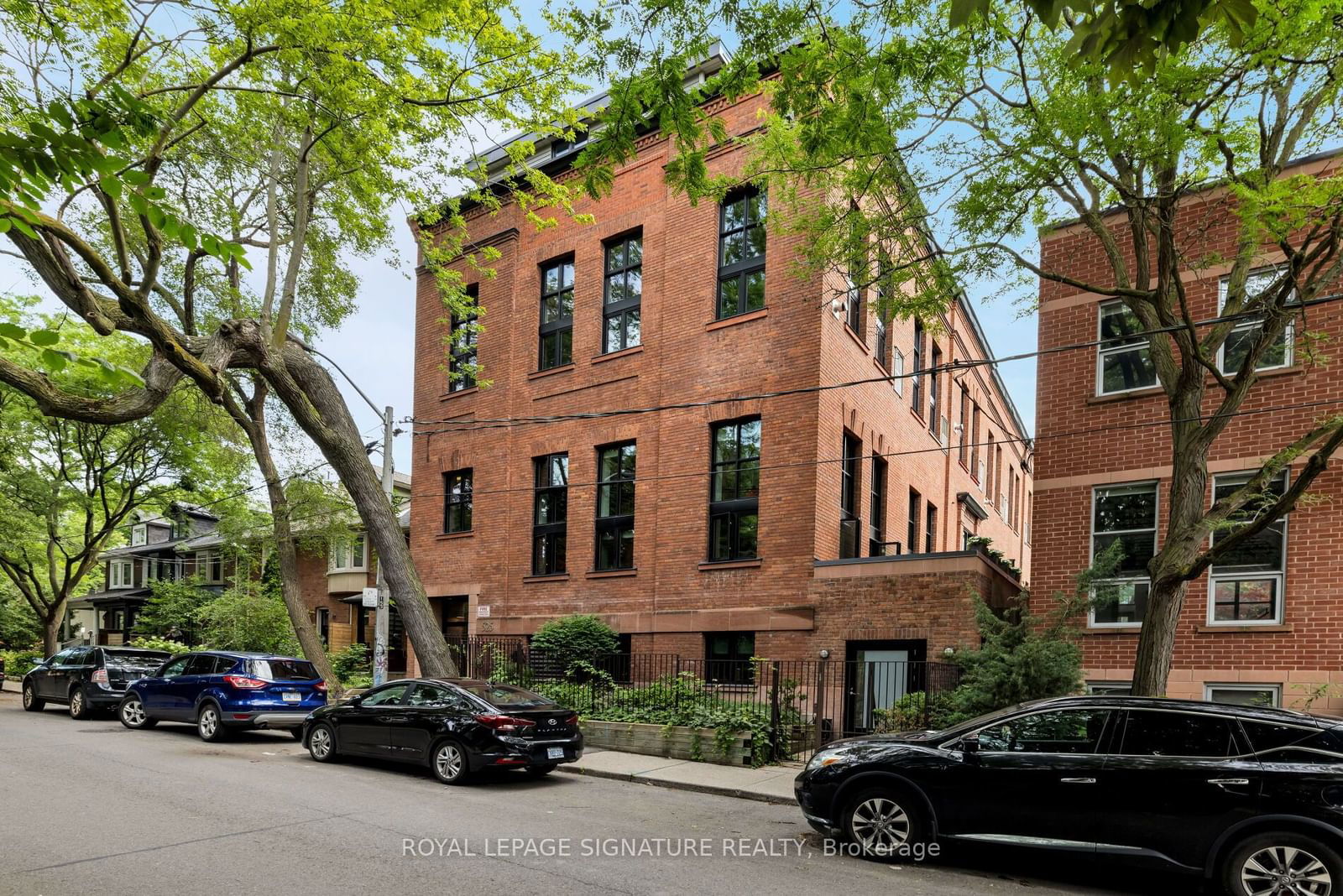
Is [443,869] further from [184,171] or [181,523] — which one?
[181,523]

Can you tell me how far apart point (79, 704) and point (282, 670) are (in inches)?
265

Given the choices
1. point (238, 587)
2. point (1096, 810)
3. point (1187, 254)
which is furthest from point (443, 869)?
point (238, 587)

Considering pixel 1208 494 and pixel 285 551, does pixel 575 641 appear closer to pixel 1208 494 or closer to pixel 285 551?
pixel 285 551

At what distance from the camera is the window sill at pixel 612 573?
727 inches

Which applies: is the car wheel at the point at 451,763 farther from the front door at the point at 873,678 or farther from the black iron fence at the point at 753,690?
the front door at the point at 873,678

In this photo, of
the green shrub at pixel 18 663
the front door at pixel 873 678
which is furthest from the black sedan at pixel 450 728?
the green shrub at pixel 18 663

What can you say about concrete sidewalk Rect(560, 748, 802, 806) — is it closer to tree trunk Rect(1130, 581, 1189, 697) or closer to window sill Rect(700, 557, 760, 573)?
tree trunk Rect(1130, 581, 1189, 697)

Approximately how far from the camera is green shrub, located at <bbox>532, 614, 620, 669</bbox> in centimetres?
1759

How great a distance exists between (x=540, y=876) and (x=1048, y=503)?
11165 mm

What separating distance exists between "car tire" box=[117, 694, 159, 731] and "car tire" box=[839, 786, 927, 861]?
14546 millimetres

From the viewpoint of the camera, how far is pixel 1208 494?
13438mm

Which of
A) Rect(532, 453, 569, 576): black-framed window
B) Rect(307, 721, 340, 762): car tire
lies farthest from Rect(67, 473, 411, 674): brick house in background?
Rect(307, 721, 340, 762): car tire

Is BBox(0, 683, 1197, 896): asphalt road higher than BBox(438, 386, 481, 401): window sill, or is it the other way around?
BBox(438, 386, 481, 401): window sill

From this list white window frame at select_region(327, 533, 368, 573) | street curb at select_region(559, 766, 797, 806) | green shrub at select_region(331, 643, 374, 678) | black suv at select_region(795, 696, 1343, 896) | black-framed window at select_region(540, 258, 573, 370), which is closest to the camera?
black suv at select_region(795, 696, 1343, 896)
